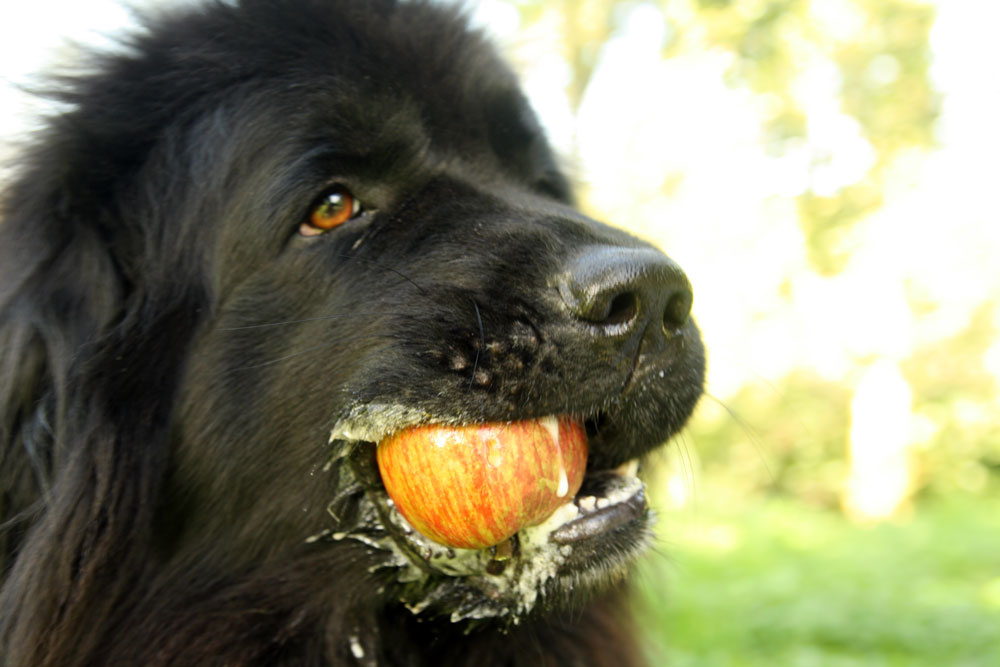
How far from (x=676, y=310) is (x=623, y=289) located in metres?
0.21

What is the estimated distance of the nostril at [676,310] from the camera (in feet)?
6.73

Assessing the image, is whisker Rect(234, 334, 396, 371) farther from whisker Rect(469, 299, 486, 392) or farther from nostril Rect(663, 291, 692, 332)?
nostril Rect(663, 291, 692, 332)

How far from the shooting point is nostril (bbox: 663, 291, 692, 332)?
80.7 inches

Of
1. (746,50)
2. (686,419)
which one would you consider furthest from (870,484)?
(686,419)

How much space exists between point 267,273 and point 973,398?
23185mm


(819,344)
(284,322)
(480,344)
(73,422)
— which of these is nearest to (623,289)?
(480,344)

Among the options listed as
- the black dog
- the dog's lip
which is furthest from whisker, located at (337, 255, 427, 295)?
the dog's lip

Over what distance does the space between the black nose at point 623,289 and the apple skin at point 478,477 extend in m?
0.27

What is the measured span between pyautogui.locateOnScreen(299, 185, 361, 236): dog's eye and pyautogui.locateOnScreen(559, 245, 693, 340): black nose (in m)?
0.70

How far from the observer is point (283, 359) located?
2197mm

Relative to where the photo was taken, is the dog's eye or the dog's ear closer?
the dog's ear

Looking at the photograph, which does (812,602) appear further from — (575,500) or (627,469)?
(575,500)

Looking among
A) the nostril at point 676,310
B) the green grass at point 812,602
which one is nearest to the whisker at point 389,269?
the nostril at point 676,310

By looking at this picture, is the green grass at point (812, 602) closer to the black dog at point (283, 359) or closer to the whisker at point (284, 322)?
the black dog at point (283, 359)
